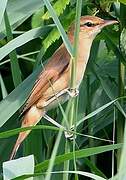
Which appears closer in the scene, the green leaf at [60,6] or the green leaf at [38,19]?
the green leaf at [60,6]

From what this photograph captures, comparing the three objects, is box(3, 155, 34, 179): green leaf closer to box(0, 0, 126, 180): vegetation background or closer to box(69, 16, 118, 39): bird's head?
box(0, 0, 126, 180): vegetation background

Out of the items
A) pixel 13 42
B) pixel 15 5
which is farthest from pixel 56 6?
pixel 15 5

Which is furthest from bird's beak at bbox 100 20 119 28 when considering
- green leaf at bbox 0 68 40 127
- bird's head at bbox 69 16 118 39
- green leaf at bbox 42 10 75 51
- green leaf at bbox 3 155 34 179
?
green leaf at bbox 3 155 34 179

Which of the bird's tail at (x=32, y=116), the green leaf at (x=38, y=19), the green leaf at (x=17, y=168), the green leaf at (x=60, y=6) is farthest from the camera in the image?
the bird's tail at (x=32, y=116)

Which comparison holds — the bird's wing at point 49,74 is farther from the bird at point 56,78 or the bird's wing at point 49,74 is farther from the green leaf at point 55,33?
the green leaf at point 55,33

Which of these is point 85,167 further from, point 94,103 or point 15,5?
point 15,5

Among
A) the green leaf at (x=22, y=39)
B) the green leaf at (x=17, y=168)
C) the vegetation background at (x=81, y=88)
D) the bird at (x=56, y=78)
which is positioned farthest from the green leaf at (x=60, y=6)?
the green leaf at (x=17, y=168)
